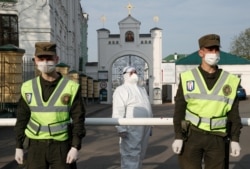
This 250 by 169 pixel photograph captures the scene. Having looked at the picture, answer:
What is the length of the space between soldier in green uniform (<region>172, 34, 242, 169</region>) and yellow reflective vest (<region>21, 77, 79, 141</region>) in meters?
1.04

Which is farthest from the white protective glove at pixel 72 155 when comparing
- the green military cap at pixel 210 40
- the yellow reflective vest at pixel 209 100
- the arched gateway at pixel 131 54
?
the arched gateway at pixel 131 54

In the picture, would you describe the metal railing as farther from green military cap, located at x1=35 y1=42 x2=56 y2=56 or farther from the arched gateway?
the arched gateway

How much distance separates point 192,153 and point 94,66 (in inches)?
1426

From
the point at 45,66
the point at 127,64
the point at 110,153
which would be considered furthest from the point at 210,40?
the point at 127,64

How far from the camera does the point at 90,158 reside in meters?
7.89

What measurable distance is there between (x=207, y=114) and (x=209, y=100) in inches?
5.2

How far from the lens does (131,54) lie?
127 ft

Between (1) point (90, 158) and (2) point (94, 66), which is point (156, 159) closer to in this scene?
(1) point (90, 158)

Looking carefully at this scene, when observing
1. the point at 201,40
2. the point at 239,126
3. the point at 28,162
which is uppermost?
the point at 201,40

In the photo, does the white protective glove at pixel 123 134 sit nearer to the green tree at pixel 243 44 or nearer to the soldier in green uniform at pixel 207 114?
the soldier in green uniform at pixel 207 114

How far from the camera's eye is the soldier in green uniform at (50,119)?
3607mm

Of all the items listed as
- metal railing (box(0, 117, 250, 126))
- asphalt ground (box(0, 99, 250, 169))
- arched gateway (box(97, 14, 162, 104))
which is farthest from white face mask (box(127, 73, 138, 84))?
arched gateway (box(97, 14, 162, 104))

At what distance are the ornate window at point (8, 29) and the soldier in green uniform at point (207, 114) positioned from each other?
15732mm

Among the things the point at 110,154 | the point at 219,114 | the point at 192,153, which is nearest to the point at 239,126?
the point at 219,114
